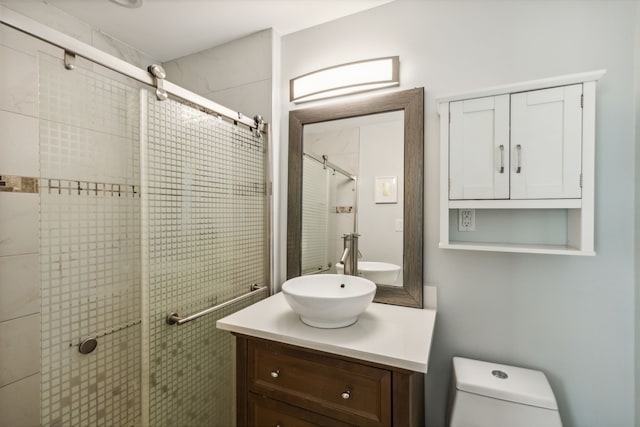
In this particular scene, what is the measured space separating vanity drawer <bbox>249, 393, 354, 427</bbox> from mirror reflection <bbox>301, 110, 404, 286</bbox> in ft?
2.21

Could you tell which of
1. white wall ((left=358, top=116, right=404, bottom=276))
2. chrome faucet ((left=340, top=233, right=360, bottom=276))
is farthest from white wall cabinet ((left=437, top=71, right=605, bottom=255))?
chrome faucet ((left=340, top=233, right=360, bottom=276))

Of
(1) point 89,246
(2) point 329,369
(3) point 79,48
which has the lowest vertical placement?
(2) point 329,369

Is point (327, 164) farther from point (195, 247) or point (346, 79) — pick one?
point (195, 247)

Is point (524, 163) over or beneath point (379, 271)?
over

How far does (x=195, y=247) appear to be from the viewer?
1.31 meters

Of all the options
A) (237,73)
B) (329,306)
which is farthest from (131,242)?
(237,73)

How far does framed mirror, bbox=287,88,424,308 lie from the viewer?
56.2 inches

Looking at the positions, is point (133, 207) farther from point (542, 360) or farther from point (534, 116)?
point (542, 360)

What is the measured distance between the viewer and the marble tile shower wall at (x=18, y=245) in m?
1.17

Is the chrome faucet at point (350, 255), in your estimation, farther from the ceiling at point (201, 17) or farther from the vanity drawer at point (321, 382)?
the ceiling at point (201, 17)

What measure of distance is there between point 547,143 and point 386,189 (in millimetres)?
664

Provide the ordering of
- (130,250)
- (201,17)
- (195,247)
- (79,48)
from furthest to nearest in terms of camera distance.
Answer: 1. (201,17)
2. (195,247)
3. (130,250)
4. (79,48)

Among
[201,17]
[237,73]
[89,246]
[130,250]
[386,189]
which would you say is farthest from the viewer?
[237,73]

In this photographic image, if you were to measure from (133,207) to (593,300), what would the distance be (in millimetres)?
1919
